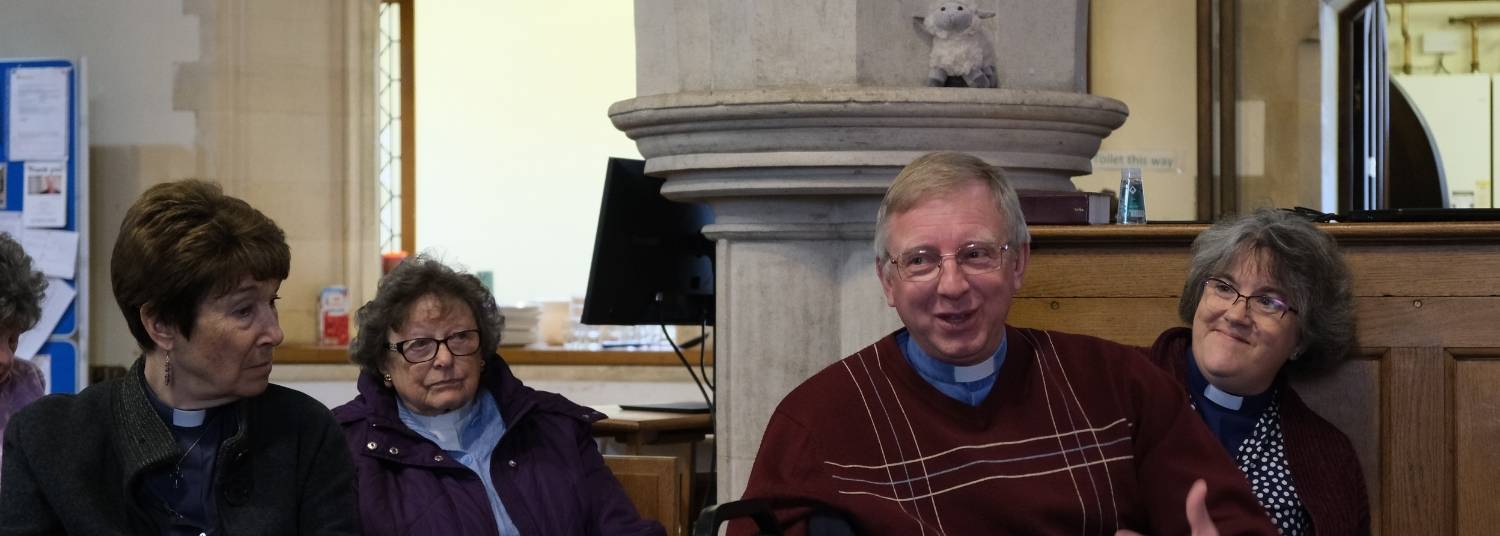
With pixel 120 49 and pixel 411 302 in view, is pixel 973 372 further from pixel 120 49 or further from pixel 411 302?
pixel 120 49

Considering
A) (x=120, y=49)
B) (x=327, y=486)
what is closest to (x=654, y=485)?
(x=327, y=486)

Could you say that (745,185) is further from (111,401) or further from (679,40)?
(111,401)

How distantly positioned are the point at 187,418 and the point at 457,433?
0.78 metres

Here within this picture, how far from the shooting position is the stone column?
2.98m

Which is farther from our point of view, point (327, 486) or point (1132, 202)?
point (1132, 202)

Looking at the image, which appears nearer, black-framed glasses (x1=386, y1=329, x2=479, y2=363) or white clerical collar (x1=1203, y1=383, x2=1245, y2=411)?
white clerical collar (x1=1203, y1=383, x2=1245, y2=411)

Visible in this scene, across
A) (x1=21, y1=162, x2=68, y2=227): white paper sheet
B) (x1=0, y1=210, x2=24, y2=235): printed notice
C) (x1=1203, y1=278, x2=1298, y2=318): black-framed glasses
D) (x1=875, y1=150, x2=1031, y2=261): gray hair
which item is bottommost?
(x1=1203, y1=278, x2=1298, y2=318): black-framed glasses

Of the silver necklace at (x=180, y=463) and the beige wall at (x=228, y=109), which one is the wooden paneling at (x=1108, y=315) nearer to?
the silver necklace at (x=180, y=463)

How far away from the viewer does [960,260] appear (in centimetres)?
210

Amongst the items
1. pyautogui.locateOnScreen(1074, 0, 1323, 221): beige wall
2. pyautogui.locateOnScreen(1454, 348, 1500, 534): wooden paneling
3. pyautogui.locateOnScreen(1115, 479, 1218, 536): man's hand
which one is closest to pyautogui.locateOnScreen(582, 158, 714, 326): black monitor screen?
pyautogui.locateOnScreen(1454, 348, 1500, 534): wooden paneling

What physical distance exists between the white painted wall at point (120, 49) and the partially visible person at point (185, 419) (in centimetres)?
501

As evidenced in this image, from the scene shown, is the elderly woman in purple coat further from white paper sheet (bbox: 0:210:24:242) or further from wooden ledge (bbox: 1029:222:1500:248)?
white paper sheet (bbox: 0:210:24:242)

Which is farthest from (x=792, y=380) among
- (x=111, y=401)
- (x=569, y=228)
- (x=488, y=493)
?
(x=569, y=228)

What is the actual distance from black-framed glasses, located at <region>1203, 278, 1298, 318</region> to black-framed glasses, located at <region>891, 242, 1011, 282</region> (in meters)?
0.58
